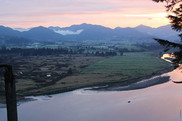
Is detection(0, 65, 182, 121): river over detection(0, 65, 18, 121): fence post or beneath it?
beneath

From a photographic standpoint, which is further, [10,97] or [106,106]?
[106,106]

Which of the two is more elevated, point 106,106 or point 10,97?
point 10,97

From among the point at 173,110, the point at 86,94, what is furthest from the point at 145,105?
the point at 86,94

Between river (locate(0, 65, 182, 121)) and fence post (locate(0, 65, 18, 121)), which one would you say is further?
river (locate(0, 65, 182, 121))

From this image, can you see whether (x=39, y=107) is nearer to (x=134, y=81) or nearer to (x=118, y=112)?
(x=118, y=112)

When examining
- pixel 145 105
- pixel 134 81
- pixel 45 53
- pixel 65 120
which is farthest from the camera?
pixel 45 53

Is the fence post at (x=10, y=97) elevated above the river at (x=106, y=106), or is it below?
above

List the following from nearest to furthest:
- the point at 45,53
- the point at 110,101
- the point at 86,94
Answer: the point at 110,101 → the point at 86,94 → the point at 45,53

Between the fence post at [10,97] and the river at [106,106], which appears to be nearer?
the fence post at [10,97]
